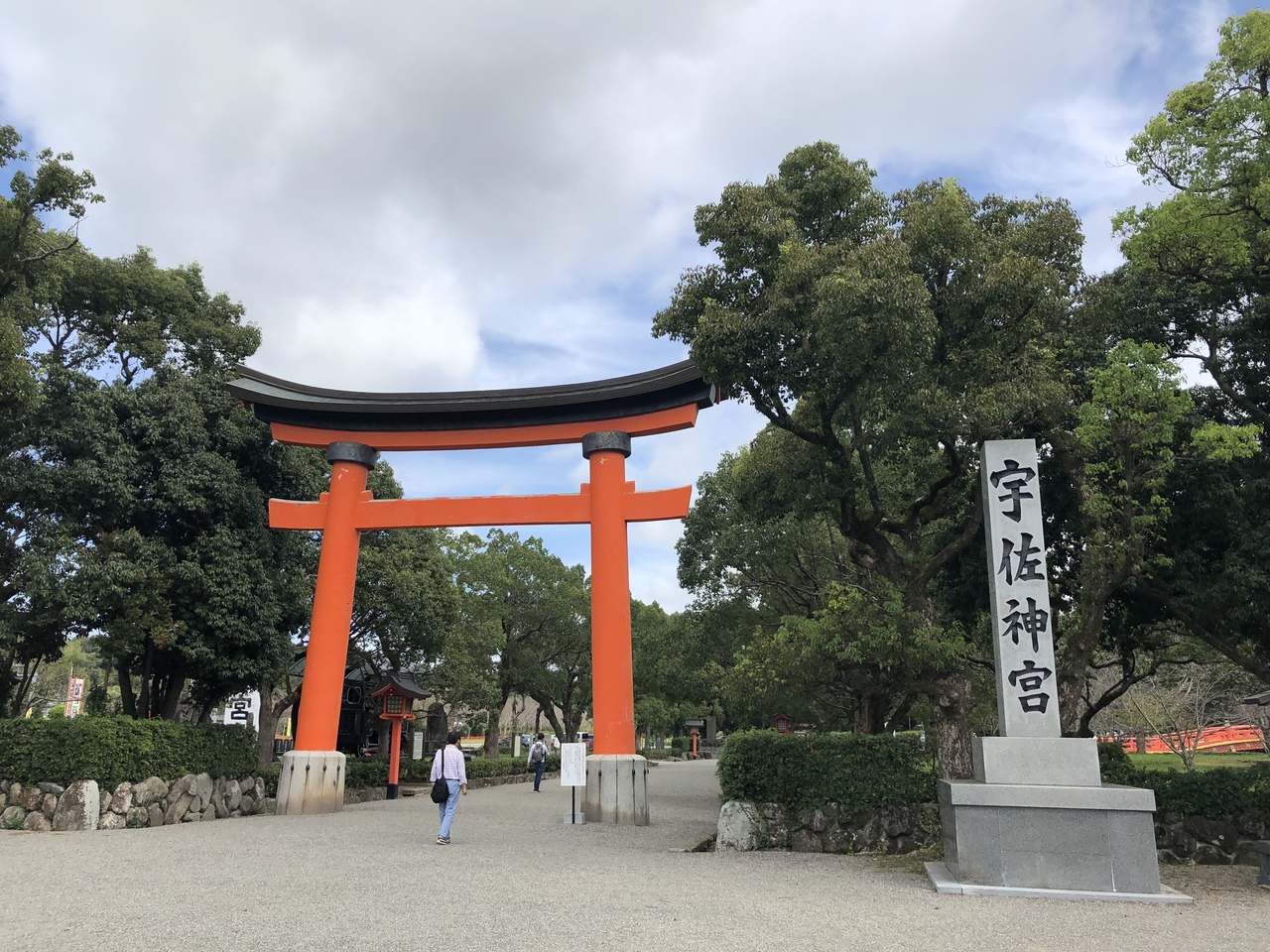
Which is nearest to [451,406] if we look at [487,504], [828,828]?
[487,504]

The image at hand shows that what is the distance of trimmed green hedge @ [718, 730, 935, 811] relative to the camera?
31.2 feet

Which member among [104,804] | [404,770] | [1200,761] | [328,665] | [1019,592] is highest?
[1019,592]

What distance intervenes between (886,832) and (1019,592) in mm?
3501

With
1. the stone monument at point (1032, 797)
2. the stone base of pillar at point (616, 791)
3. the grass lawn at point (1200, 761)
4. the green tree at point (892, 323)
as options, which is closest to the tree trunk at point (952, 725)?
the green tree at point (892, 323)

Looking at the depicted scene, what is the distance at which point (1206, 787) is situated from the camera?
29.5 ft

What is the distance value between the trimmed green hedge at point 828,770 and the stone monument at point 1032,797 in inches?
55.9

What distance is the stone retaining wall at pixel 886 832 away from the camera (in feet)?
29.0

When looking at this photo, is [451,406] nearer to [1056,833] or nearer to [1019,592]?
A: [1019,592]

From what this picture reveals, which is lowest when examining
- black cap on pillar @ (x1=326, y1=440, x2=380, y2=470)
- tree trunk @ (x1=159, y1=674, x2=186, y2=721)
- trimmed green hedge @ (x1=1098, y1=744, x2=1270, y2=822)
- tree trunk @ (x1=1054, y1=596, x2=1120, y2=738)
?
trimmed green hedge @ (x1=1098, y1=744, x2=1270, y2=822)

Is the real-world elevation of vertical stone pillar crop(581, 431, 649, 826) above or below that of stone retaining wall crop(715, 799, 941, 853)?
above

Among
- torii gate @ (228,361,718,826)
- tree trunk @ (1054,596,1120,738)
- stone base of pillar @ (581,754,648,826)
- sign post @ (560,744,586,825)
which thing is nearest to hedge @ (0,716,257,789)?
torii gate @ (228,361,718,826)

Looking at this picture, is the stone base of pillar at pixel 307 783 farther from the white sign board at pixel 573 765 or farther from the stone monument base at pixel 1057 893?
the stone monument base at pixel 1057 893

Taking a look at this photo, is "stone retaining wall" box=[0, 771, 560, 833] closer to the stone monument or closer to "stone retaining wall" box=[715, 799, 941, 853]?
"stone retaining wall" box=[715, 799, 941, 853]

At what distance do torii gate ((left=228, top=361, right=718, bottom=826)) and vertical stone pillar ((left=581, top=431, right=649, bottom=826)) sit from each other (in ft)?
0.06
